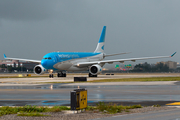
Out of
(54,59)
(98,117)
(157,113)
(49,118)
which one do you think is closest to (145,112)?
(157,113)

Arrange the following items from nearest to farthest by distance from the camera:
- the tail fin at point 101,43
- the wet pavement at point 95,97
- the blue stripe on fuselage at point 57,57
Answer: the wet pavement at point 95,97, the blue stripe on fuselage at point 57,57, the tail fin at point 101,43

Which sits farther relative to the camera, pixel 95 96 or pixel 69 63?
pixel 69 63

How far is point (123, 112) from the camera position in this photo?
11.5 metres

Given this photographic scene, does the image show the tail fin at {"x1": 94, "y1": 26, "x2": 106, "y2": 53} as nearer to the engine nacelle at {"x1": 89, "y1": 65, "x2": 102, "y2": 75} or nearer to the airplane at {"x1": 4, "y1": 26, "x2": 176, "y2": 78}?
the airplane at {"x1": 4, "y1": 26, "x2": 176, "y2": 78}

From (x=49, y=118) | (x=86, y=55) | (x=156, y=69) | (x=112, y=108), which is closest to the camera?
(x=49, y=118)

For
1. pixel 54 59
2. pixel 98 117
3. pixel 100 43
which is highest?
pixel 100 43

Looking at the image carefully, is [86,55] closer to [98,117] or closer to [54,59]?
[54,59]

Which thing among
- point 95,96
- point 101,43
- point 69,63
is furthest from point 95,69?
point 95,96

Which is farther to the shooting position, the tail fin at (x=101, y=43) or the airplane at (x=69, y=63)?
the tail fin at (x=101, y=43)

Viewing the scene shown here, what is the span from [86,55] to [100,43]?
795 cm

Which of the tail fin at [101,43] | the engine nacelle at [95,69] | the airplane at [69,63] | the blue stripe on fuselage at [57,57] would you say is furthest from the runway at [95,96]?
the tail fin at [101,43]

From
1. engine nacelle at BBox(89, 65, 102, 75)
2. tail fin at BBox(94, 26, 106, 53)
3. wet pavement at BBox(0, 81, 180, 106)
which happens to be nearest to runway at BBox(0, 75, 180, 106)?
wet pavement at BBox(0, 81, 180, 106)

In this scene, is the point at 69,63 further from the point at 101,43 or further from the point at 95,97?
the point at 95,97

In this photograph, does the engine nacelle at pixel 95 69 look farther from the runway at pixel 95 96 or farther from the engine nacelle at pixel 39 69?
the runway at pixel 95 96
